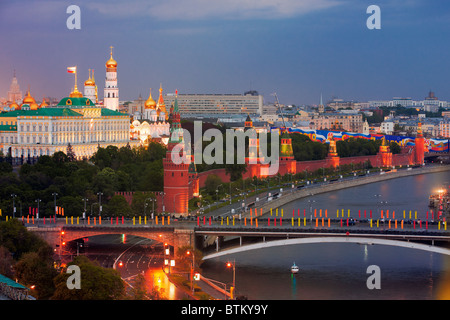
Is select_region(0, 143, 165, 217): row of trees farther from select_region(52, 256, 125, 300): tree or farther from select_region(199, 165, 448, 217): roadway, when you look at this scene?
select_region(52, 256, 125, 300): tree

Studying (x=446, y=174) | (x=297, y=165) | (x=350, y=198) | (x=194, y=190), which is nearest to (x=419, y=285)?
(x=194, y=190)

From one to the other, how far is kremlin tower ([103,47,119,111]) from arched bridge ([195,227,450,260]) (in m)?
39.3

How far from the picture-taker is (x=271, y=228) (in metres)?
28.0

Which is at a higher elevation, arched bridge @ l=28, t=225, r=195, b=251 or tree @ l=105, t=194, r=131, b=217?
tree @ l=105, t=194, r=131, b=217

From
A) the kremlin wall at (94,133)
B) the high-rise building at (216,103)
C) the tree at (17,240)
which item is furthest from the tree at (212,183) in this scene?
the high-rise building at (216,103)

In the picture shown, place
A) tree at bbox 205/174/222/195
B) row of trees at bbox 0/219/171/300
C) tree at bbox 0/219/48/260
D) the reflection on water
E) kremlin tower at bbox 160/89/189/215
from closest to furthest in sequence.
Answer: row of trees at bbox 0/219/171/300 → the reflection on water → tree at bbox 0/219/48/260 → kremlin tower at bbox 160/89/189/215 → tree at bbox 205/174/222/195

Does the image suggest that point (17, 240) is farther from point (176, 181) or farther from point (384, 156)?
point (384, 156)

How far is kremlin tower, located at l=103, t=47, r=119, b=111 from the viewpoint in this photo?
67000 millimetres

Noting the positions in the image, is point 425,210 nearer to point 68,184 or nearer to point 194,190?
point 194,190

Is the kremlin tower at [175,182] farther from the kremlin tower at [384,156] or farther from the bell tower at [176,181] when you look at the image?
the kremlin tower at [384,156]

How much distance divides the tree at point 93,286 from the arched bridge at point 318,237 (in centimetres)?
622

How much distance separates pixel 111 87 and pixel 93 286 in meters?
47.6

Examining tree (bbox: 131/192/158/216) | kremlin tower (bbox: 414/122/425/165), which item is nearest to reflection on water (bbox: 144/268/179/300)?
tree (bbox: 131/192/158/216)

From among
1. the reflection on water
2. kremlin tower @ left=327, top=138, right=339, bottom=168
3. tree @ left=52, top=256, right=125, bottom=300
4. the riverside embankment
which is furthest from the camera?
kremlin tower @ left=327, top=138, right=339, bottom=168
